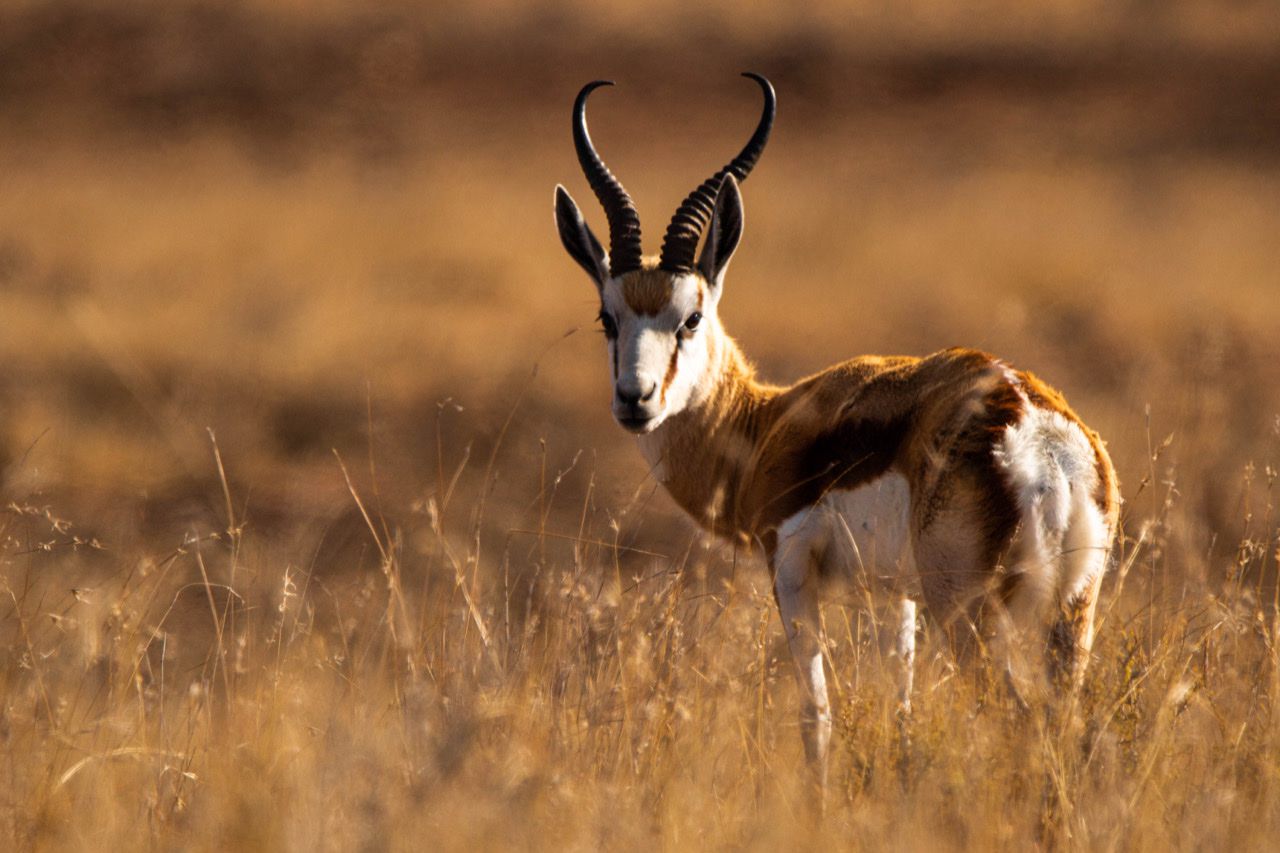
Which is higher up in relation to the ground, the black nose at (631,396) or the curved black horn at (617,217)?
the curved black horn at (617,217)

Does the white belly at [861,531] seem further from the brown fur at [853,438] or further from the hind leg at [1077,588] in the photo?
the hind leg at [1077,588]

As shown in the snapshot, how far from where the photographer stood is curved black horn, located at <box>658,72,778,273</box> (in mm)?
7117

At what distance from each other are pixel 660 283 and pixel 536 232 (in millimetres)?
16579

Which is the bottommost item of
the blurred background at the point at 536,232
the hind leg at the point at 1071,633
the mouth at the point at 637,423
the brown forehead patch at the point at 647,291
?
the blurred background at the point at 536,232

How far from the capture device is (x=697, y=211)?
7.26 meters

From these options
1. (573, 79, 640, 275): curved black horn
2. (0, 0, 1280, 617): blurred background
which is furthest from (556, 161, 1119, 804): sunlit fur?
(0, 0, 1280, 617): blurred background

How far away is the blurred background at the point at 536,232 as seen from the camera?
13.0 meters

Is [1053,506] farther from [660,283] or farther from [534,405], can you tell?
[534,405]

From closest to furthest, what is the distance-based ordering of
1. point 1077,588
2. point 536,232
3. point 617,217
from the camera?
point 1077,588 → point 617,217 → point 536,232

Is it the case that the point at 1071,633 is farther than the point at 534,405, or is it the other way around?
the point at 534,405

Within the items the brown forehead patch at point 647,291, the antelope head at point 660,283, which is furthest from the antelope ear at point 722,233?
the brown forehead patch at point 647,291

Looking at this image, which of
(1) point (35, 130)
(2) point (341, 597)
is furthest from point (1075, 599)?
(1) point (35, 130)

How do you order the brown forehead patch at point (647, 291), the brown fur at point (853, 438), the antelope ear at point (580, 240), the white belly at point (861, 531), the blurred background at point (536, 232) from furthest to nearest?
the blurred background at point (536, 232) → the antelope ear at point (580, 240) → the brown forehead patch at point (647, 291) → the white belly at point (861, 531) → the brown fur at point (853, 438)

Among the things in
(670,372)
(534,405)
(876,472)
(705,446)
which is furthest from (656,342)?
(534,405)
